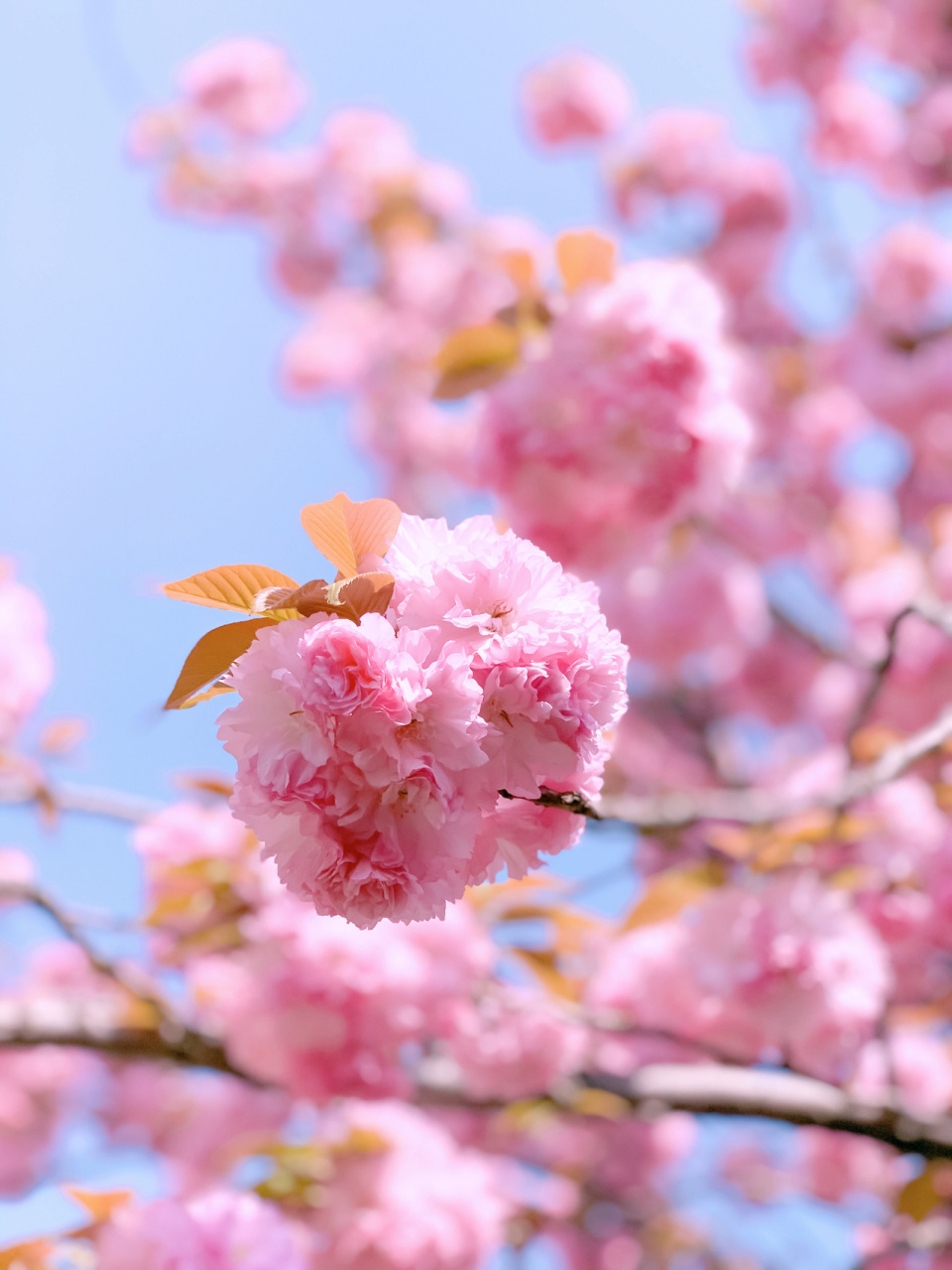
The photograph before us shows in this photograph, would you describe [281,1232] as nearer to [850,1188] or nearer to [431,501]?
[850,1188]

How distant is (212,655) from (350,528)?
105 millimetres

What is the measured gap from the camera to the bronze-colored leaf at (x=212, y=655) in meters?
0.54

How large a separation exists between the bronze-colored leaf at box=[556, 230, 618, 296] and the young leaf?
0.83 m

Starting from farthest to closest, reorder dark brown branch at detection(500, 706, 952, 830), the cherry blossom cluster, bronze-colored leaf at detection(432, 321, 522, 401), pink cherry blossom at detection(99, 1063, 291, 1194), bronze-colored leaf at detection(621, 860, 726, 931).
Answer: pink cherry blossom at detection(99, 1063, 291, 1194) < bronze-colored leaf at detection(621, 860, 726, 931) < bronze-colored leaf at detection(432, 321, 522, 401) < dark brown branch at detection(500, 706, 952, 830) < the cherry blossom cluster

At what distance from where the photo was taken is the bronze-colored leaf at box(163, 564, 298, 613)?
0.52 metres

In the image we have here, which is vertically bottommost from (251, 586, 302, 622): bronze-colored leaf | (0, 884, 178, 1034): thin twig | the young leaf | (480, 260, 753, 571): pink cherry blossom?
(251, 586, 302, 622): bronze-colored leaf

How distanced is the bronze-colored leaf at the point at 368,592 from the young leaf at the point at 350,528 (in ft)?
0.07

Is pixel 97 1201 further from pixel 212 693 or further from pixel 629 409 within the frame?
pixel 629 409

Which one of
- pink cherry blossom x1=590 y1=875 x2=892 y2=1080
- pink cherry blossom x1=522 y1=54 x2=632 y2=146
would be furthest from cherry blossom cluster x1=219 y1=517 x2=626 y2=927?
pink cherry blossom x1=522 y1=54 x2=632 y2=146

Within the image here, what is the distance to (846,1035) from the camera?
144 centimetres

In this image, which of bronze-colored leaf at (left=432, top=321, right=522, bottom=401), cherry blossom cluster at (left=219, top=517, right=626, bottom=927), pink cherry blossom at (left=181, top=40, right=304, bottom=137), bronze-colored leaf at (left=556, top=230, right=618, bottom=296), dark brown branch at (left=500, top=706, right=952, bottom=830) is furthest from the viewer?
pink cherry blossom at (left=181, top=40, right=304, bottom=137)

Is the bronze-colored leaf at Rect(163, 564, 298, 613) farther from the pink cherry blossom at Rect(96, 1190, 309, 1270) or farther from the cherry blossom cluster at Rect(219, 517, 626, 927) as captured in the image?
the pink cherry blossom at Rect(96, 1190, 309, 1270)

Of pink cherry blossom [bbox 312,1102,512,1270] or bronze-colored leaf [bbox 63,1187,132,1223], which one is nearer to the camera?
bronze-colored leaf [bbox 63,1187,132,1223]

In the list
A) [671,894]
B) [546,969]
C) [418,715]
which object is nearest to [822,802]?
[671,894]
